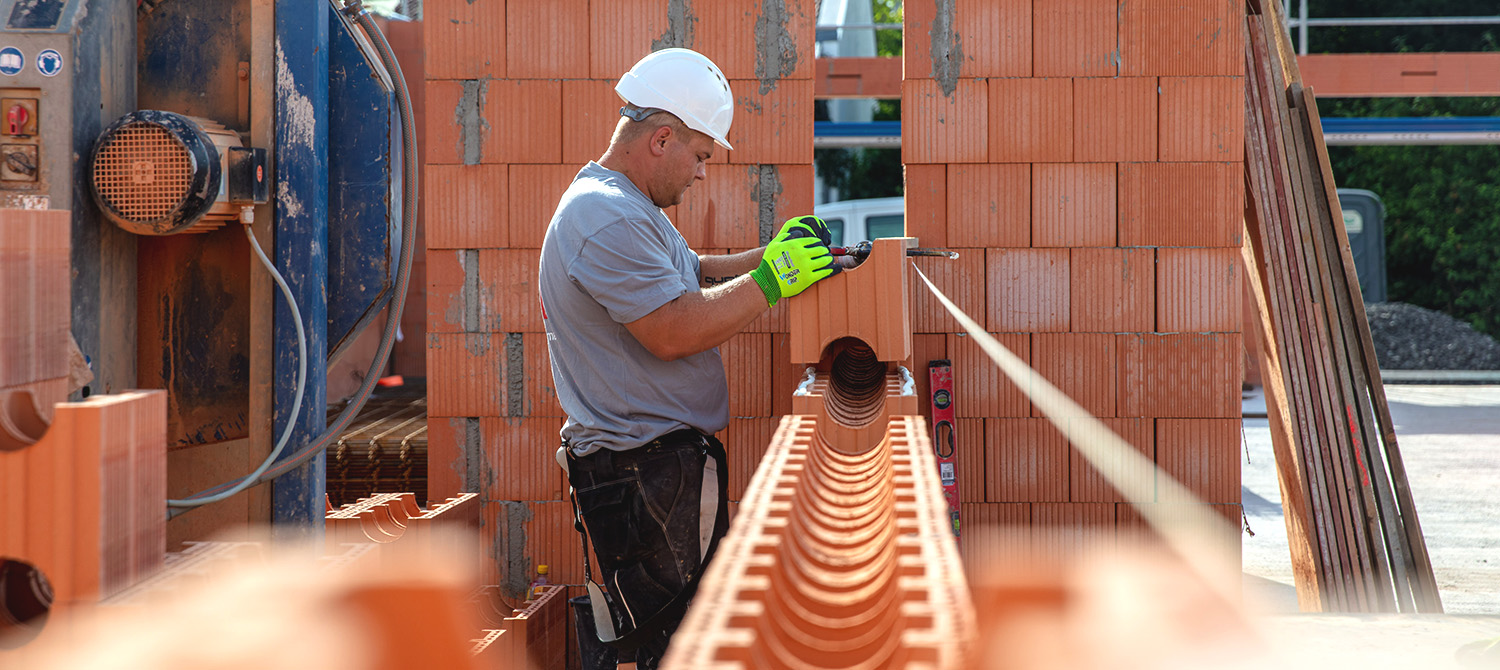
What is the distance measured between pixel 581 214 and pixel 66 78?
1.19m

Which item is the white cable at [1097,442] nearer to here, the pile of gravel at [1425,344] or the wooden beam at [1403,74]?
the wooden beam at [1403,74]

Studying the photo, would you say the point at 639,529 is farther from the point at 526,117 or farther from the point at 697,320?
the point at 526,117

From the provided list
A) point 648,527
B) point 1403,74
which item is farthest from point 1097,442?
point 1403,74

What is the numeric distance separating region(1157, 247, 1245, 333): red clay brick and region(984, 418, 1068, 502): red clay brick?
0.65 metres

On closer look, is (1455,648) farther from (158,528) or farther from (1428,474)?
(1428,474)

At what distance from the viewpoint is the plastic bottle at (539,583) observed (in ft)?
14.1

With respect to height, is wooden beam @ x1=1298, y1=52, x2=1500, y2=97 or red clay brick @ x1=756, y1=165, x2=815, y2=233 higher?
wooden beam @ x1=1298, y1=52, x2=1500, y2=97

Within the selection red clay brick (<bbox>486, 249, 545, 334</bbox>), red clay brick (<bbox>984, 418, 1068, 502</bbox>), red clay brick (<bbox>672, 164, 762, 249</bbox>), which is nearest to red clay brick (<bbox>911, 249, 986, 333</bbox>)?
red clay brick (<bbox>984, 418, 1068, 502</bbox>)

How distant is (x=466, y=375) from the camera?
4.29m

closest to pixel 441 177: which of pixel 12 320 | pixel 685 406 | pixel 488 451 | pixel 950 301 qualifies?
pixel 488 451

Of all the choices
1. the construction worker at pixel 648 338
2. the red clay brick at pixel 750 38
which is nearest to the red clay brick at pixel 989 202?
the red clay brick at pixel 750 38

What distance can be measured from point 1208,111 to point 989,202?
0.90 m

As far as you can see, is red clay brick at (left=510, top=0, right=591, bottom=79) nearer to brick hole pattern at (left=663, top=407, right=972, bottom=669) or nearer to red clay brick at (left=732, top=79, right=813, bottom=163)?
red clay brick at (left=732, top=79, right=813, bottom=163)

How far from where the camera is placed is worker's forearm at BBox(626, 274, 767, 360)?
279 cm
